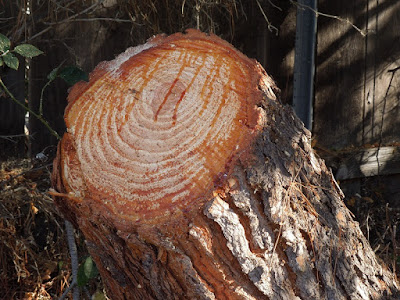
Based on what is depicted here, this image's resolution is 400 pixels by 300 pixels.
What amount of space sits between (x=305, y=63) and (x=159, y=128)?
193cm

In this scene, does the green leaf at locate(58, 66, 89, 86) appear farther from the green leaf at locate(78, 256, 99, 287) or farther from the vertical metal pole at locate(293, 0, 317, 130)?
the vertical metal pole at locate(293, 0, 317, 130)

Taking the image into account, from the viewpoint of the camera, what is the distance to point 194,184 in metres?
1.46

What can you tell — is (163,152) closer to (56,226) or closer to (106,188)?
(106,188)

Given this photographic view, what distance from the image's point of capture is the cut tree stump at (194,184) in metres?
1.47

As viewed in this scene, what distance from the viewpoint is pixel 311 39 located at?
322 cm

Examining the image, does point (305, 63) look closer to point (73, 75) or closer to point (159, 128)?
point (73, 75)

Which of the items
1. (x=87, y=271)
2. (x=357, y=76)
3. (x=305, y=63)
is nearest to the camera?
(x=87, y=271)

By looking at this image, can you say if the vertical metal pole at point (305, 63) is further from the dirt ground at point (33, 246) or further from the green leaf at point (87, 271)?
the green leaf at point (87, 271)

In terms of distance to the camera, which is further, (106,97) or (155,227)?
(106,97)

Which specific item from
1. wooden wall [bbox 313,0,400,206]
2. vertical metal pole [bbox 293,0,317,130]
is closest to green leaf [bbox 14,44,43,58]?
vertical metal pole [bbox 293,0,317,130]

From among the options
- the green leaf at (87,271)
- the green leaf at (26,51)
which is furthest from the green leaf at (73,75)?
the green leaf at (87,271)

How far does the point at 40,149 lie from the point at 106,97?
78.9 inches

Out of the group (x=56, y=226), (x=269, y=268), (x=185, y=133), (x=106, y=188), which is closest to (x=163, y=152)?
(x=185, y=133)

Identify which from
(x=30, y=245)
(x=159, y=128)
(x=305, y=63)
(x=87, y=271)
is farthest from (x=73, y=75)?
(x=305, y=63)
